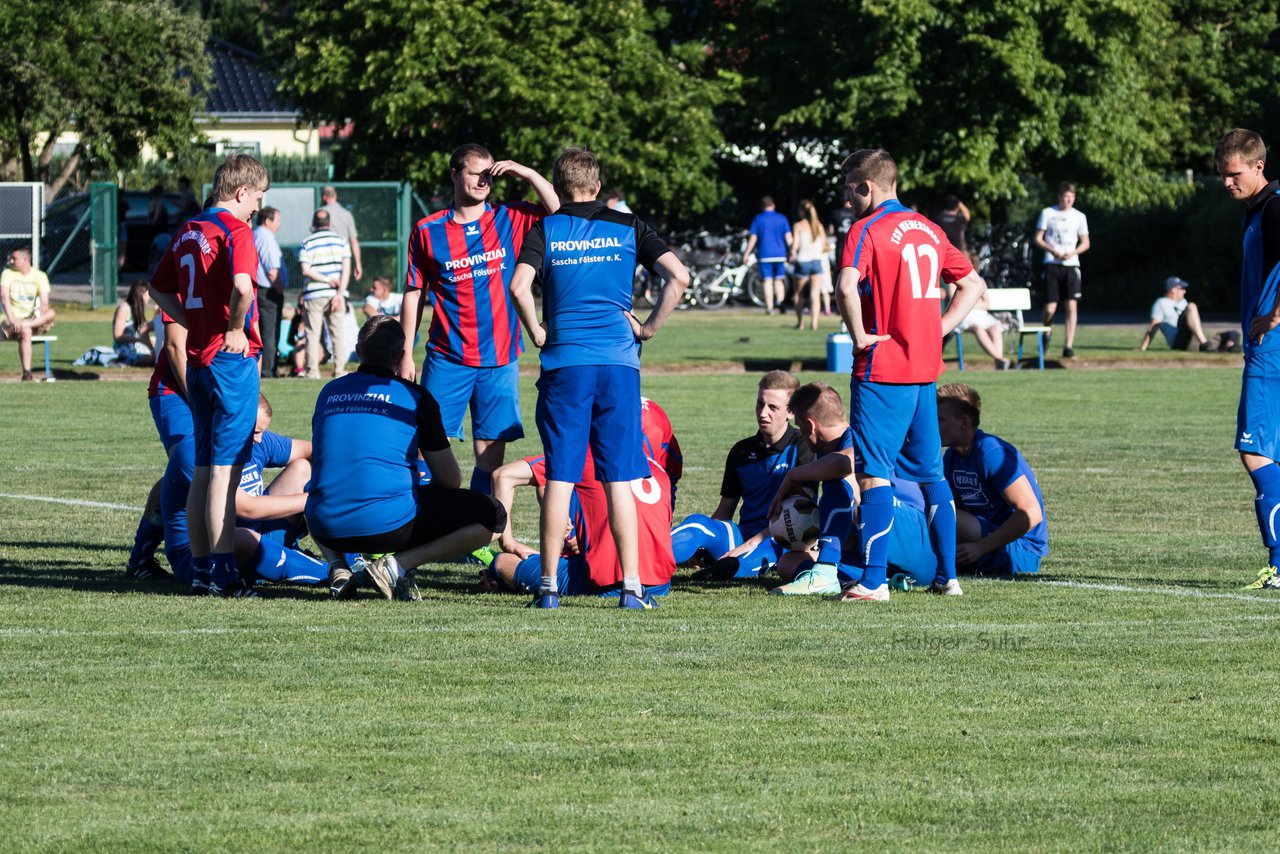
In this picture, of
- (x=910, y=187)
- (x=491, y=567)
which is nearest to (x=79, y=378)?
(x=491, y=567)

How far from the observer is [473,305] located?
10.0 m

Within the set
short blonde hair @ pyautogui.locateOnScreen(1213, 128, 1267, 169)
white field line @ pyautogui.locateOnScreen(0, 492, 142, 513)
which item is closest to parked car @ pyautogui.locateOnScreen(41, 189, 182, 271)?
white field line @ pyautogui.locateOnScreen(0, 492, 142, 513)

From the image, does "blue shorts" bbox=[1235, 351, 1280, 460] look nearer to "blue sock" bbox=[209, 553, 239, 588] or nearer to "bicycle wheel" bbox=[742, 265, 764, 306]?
"blue sock" bbox=[209, 553, 239, 588]

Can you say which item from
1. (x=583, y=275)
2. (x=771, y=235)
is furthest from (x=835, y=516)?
(x=771, y=235)

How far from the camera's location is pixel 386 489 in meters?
8.41

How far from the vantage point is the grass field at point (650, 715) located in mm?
4852

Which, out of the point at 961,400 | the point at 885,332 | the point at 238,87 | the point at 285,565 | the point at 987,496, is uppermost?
the point at 238,87

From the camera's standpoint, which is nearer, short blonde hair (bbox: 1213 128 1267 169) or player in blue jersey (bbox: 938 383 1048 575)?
short blonde hair (bbox: 1213 128 1267 169)

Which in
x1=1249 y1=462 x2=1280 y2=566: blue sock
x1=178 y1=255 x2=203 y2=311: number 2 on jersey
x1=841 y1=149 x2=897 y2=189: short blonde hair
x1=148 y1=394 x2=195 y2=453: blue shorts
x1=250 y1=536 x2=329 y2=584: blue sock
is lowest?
x1=250 y1=536 x2=329 y2=584: blue sock

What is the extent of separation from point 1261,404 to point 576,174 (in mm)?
3292

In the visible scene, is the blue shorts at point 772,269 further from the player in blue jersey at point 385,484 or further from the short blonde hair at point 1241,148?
the player in blue jersey at point 385,484

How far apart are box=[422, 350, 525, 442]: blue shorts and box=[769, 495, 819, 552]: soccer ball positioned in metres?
1.50

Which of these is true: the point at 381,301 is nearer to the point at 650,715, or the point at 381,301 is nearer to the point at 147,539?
the point at 147,539

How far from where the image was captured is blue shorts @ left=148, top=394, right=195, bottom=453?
31.1 feet
